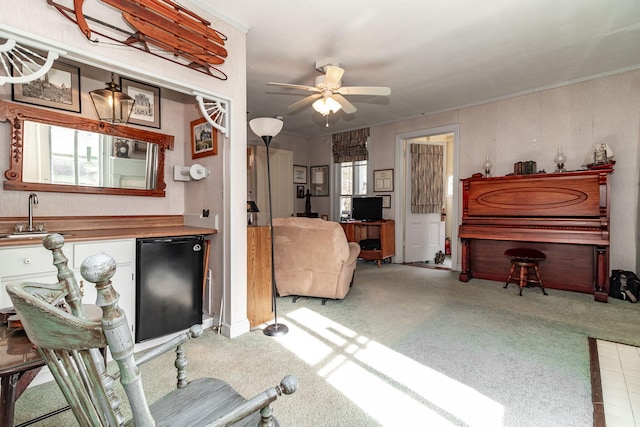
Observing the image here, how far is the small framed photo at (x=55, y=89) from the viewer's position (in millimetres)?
2273

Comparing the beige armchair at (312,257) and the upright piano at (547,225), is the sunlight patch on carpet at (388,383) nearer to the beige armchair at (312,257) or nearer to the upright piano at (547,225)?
the beige armchair at (312,257)

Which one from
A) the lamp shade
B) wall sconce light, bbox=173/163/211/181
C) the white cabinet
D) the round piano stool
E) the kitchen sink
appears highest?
the lamp shade

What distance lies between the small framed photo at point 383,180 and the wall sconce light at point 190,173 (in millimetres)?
3950

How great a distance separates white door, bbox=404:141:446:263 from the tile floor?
11.5 feet

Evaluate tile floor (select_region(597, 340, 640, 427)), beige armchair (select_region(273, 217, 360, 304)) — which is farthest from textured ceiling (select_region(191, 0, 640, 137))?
tile floor (select_region(597, 340, 640, 427))

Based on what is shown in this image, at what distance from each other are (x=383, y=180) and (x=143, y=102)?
4345 mm

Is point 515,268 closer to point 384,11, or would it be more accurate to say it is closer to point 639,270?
point 639,270

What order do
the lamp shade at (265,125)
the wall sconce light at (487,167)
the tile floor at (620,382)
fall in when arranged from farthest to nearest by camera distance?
1. the wall sconce light at (487,167)
2. the lamp shade at (265,125)
3. the tile floor at (620,382)

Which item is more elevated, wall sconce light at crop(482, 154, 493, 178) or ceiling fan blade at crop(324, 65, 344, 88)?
ceiling fan blade at crop(324, 65, 344, 88)

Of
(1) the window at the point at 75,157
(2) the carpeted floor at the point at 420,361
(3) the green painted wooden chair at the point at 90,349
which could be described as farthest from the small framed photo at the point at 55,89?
(3) the green painted wooden chair at the point at 90,349

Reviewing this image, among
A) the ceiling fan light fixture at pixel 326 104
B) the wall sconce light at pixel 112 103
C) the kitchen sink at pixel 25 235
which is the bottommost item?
the kitchen sink at pixel 25 235

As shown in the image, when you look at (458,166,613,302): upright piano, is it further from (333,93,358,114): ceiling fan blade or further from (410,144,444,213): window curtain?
(333,93,358,114): ceiling fan blade

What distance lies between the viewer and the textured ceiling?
2.51 meters

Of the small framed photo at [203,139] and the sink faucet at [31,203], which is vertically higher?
the small framed photo at [203,139]
